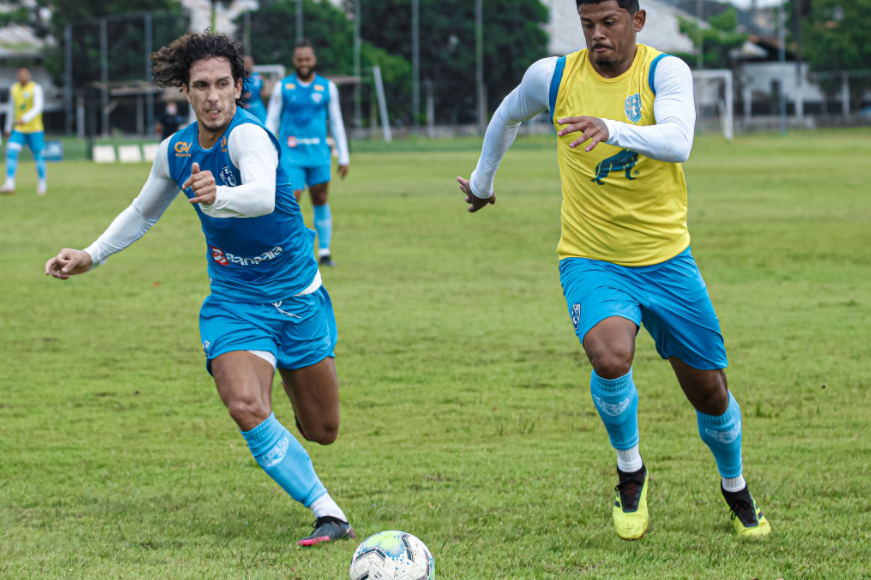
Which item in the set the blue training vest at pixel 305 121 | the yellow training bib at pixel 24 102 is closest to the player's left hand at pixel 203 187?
the blue training vest at pixel 305 121

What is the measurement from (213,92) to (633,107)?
1.78 meters

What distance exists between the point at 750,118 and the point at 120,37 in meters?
32.4

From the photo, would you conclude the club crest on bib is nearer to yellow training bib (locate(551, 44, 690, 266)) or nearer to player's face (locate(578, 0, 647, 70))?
yellow training bib (locate(551, 44, 690, 266))

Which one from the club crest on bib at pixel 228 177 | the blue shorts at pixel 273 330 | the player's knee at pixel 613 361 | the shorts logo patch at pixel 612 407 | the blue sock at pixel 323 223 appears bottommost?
the shorts logo patch at pixel 612 407

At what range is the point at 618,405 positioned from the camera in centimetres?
484

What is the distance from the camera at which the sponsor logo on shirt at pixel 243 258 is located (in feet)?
16.5

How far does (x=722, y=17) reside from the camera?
221 ft

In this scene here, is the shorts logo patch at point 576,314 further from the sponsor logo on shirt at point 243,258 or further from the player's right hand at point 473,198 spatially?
the sponsor logo on shirt at point 243,258

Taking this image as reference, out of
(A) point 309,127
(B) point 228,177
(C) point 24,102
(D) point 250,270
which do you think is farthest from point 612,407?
(C) point 24,102

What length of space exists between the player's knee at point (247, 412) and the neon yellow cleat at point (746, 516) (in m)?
2.06

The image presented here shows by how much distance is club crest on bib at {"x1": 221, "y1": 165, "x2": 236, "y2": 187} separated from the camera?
15.8 feet

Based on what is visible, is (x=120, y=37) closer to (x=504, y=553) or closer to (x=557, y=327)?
(x=557, y=327)

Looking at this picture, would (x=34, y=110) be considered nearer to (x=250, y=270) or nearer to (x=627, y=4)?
(x=250, y=270)

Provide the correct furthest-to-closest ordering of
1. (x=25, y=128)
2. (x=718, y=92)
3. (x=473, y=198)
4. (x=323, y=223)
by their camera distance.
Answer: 1. (x=718, y=92)
2. (x=25, y=128)
3. (x=323, y=223)
4. (x=473, y=198)
